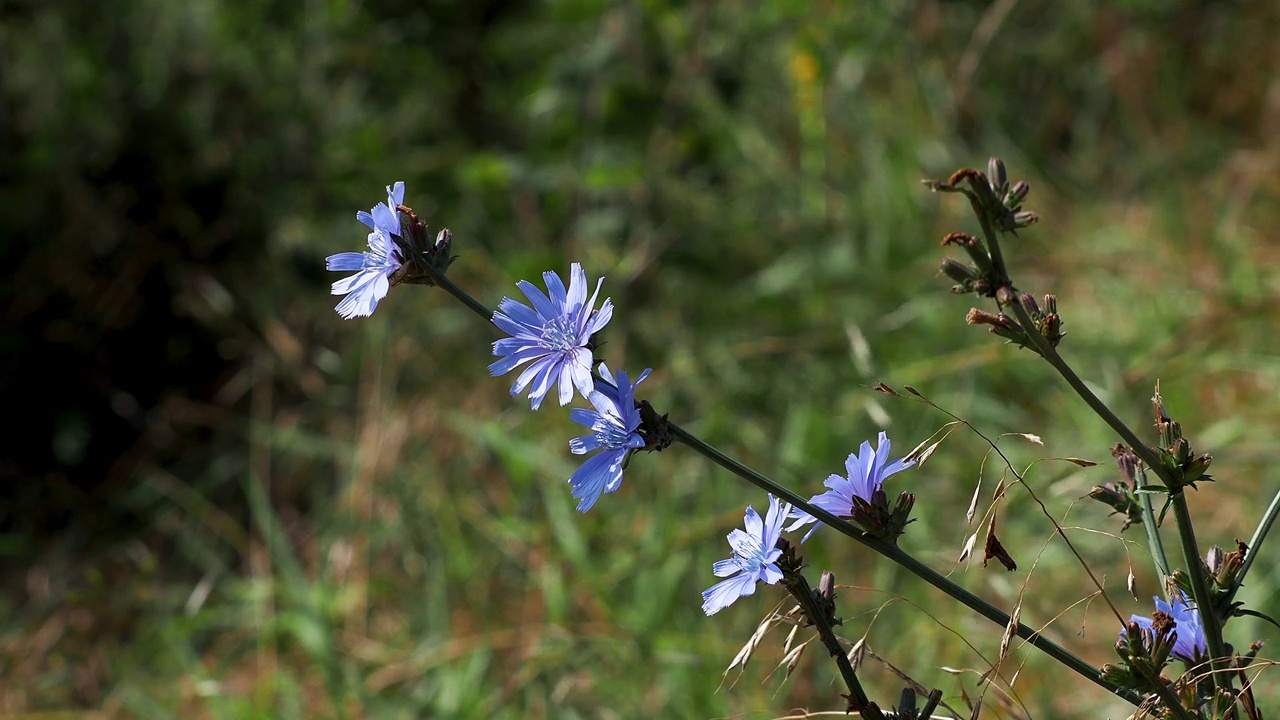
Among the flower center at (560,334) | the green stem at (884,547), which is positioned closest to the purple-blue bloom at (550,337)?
the flower center at (560,334)

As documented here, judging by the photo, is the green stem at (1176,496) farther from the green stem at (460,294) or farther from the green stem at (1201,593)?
the green stem at (460,294)

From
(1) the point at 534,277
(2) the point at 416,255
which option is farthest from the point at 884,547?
(1) the point at 534,277

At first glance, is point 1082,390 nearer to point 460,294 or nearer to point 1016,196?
point 1016,196

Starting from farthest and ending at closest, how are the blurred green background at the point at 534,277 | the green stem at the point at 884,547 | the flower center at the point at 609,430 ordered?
the blurred green background at the point at 534,277
the flower center at the point at 609,430
the green stem at the point at 884,547

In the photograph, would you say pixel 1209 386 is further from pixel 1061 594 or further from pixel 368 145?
pixel 368 145

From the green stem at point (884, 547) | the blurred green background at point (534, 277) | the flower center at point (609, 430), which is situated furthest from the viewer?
the blurred green background at point (534, 277)

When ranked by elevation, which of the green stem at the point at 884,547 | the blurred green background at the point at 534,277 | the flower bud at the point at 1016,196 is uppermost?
the blurred green background at the point at 534,277

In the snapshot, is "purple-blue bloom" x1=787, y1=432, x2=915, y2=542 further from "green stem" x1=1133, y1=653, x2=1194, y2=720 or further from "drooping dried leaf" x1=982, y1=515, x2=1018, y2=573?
"green stem" x1=1133, y1=653, x2=1194, y2=720
